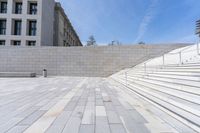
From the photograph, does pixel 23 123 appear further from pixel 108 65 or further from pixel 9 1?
pixel 9 1

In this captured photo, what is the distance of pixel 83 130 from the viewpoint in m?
3.50

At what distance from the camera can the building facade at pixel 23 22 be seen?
98.8ft

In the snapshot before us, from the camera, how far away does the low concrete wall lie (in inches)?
898

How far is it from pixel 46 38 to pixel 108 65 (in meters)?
15.4

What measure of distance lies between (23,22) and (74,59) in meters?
13.8

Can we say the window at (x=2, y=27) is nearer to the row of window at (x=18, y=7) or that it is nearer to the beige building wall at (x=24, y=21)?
the beige building wall at (x=24, y=21)

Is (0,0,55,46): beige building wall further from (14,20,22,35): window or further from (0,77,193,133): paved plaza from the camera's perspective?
(0,77,193,133): paved plaza

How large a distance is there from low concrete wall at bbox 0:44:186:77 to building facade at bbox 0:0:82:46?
7.60 m

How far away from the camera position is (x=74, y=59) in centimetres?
2292

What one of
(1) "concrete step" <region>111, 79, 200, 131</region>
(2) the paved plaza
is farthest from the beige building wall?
(1) "concrete step" <region>111, 79, 200, 131</region>

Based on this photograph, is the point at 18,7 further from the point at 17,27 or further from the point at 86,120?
the point at 86,120

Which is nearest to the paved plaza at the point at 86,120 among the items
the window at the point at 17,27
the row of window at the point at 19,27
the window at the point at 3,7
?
the row of window at the point at 19,27

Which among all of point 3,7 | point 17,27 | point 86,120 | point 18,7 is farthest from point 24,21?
point 86,120

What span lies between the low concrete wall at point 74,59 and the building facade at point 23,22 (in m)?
7.60
